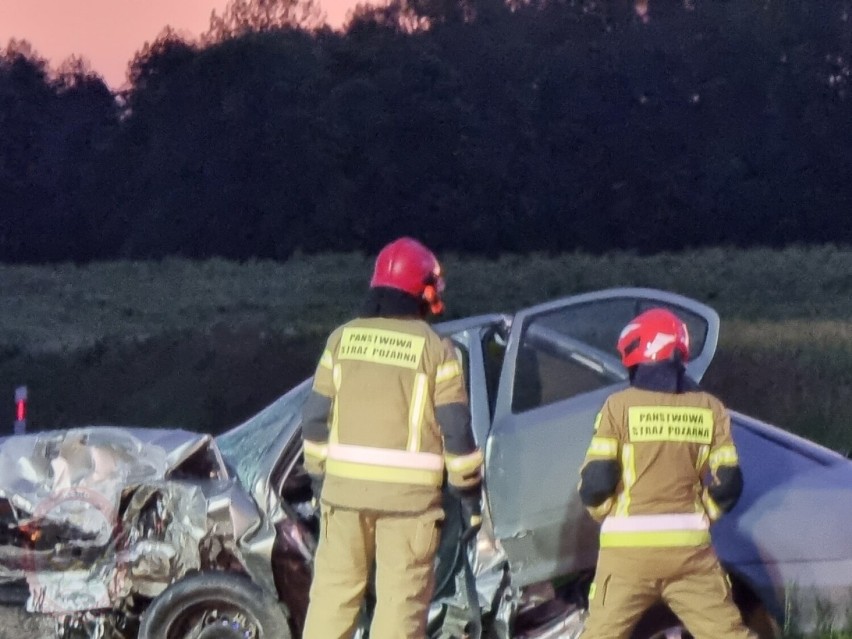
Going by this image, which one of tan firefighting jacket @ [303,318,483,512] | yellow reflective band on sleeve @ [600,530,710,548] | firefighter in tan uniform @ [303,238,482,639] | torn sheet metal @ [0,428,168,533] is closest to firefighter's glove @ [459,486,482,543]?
firefighter in tan uniform @ [303,238,482,639]

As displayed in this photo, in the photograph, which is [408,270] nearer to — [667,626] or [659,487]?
[659,487]

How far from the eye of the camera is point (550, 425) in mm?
4891

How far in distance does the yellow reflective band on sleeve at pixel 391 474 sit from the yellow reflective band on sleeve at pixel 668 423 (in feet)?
2.31

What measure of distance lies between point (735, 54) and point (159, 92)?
965 inches

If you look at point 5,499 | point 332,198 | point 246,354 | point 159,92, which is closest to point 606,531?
point 5,499

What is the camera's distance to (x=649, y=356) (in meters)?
4.25

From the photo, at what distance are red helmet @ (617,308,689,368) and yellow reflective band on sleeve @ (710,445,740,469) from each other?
329 mm

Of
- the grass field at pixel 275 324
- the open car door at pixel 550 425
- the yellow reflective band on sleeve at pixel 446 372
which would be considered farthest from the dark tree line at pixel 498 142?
the yellow reflective band on sleeve at pixel 446 372

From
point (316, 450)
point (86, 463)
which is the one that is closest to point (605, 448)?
point (316, 450)

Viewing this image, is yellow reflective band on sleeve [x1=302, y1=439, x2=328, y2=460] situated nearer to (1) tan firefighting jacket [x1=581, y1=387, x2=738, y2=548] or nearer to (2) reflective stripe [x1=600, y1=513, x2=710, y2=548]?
(1) tan firefighting jacket [x1=581, y1=387, x2=738, y2=548]

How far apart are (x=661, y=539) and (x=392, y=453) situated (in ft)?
3.12

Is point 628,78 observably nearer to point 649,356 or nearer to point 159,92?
point 159,92

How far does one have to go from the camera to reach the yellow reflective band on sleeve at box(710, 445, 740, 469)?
14.0 ft

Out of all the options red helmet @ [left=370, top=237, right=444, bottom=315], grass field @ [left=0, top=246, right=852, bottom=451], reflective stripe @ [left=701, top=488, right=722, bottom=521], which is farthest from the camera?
grass field @ [left=0, top=246, right=852, bottom=451]
